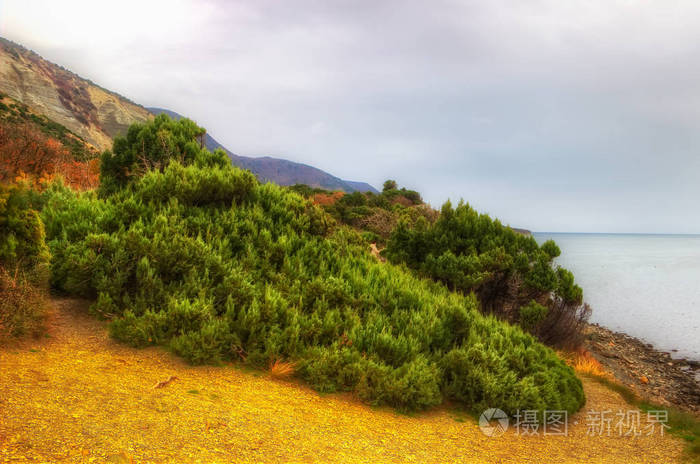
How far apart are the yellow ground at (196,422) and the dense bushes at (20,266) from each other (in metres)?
0.31

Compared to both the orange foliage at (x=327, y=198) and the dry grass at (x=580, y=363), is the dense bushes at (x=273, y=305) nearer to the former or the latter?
the dry grass at (x=580, y=363)

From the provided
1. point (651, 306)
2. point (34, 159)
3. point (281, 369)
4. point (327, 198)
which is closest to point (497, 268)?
point (281, 369)

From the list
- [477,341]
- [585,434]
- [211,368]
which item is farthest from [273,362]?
[585,434]

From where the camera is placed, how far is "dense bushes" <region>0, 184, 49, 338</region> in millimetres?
4473

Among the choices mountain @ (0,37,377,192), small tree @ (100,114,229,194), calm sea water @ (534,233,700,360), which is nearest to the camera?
small tree @ (100,114,229,194)

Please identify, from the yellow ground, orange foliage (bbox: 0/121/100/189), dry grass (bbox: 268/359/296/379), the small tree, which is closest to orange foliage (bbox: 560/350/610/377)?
the yellow ground

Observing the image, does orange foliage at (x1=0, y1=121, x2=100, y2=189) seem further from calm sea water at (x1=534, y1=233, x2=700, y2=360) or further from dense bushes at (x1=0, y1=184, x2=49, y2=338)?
calm sea water at (x1=534, y1=233, x2=700, y2=360)

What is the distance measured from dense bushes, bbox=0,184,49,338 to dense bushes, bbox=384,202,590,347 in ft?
25.6

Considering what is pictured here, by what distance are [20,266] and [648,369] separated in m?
19.0

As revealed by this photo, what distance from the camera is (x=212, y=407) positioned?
156 inches

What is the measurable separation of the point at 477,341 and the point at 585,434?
1897mm

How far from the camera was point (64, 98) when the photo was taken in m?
72.0

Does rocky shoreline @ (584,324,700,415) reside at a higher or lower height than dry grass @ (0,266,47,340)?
lower

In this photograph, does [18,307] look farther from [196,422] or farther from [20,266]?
[196,422]
